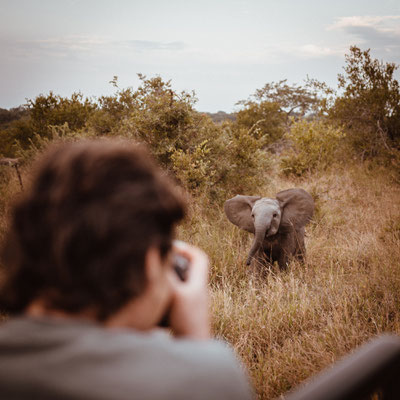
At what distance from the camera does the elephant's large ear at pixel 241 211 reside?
4.92 metres

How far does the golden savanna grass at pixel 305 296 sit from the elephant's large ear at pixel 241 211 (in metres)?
0.57

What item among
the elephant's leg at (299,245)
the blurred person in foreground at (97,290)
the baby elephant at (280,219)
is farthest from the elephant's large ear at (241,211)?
the blurred person in foreground at (97,290)

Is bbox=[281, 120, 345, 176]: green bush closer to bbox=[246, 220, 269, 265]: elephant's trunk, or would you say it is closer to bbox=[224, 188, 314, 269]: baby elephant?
bbox=[224, 188, 314, 269]: baby elephant

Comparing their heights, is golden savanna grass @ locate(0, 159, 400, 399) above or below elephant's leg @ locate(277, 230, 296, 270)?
below

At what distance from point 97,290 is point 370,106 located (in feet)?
43.7

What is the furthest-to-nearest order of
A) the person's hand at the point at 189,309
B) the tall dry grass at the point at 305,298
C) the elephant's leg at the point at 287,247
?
1. the elephant's leg at the point at 287,247
2. the tall dry grass at the point at 305,298
3. the person's hand at the point at 189,309

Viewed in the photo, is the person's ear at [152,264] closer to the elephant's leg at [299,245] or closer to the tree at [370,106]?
the elephant's leg at [299,245]

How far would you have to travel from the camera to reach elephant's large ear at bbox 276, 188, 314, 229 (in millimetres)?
4805

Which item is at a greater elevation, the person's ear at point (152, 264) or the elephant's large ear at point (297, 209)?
the person's ear at point (152, 264)

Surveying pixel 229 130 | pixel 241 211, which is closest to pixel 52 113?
pixel 229 130

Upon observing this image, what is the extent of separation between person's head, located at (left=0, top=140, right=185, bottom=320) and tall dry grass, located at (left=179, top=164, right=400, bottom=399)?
237 cm

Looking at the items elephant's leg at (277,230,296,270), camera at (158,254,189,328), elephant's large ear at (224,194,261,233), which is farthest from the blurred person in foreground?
elephant's leg at (277,230,296,270)

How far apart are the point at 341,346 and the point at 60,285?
2993mm

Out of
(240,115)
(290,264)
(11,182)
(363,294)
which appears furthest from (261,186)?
(240,115)
